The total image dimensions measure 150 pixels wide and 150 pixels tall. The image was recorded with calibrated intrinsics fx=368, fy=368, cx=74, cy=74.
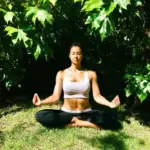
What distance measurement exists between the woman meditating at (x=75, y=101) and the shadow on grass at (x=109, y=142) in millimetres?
267

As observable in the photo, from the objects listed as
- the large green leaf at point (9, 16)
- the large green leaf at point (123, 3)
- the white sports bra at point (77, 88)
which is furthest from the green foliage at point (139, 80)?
the large green leaf at point (9, 16)

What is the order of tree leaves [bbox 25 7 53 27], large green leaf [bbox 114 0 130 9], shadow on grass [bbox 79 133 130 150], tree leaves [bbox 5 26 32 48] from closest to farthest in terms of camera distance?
1. large green leaf [bbox 114 0 130 9]
2. tree leaves [bbox 25 7 53 27]
3. tree leaves [bbox 5 26 32 48]
4. shadow on grass [bbox 79 133 130 150]

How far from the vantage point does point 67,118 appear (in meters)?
5.14

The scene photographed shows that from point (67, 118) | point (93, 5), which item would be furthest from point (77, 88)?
point (93, 5)

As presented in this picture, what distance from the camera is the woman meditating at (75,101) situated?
5.12m

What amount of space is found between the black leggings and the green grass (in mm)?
102

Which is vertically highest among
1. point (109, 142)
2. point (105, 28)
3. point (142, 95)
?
point (105, 28)

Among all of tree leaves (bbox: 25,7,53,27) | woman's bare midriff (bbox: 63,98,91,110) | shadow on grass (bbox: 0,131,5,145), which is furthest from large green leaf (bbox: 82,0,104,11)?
shadow on grass (bbox: 0,131,5,145)

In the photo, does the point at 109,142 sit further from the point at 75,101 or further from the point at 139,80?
the point at 139,80

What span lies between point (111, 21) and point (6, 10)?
4.48 ft

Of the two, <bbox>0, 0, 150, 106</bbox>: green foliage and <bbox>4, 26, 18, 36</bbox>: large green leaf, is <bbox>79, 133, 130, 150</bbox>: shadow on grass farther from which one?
<bbox>4, 26, 18, 36</bbox>: large green leaf

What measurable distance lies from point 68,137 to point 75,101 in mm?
593

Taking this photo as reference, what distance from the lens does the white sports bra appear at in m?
5.18

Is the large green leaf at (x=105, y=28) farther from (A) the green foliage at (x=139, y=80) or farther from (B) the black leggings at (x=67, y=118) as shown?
(B) the black leggings at (x=67, y=118)
